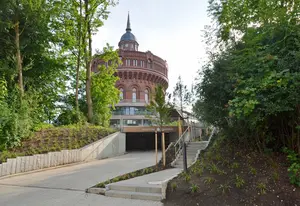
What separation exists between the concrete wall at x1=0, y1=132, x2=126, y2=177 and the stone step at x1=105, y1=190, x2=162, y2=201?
5.58 meters

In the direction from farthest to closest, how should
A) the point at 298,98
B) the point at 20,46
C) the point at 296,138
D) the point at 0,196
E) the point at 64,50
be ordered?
the point at 64,50, the point at 20,46, the point at 0,196, the point at 296,138, the point at 298,98

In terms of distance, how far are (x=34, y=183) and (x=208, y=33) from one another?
340 inches

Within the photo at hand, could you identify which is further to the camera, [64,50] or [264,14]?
[64,50]

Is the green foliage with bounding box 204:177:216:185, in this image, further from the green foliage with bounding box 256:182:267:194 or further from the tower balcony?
the tower balcony

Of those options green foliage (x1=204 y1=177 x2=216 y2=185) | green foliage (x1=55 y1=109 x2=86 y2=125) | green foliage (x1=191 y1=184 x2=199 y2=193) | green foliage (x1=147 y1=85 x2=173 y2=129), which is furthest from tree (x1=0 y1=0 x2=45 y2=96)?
green foliage (x1=204 y1=177 x2=216 y2=185)

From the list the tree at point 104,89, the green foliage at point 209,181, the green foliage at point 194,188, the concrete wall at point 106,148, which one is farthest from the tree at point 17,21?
the green foliage at point 209,181

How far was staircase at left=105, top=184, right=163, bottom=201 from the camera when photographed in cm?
499

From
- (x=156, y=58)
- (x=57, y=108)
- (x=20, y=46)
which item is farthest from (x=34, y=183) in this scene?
(x=156, y=58)

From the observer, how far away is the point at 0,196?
5605 millimetres

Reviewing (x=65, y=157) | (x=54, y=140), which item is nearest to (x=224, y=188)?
(x=65, y=157)

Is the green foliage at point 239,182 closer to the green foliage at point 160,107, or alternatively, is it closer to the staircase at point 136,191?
the staircase at point 136,191

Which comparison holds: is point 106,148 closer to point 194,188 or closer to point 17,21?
point 17,21

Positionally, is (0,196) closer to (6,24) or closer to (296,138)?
(296,138)

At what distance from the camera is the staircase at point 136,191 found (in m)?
4.99
